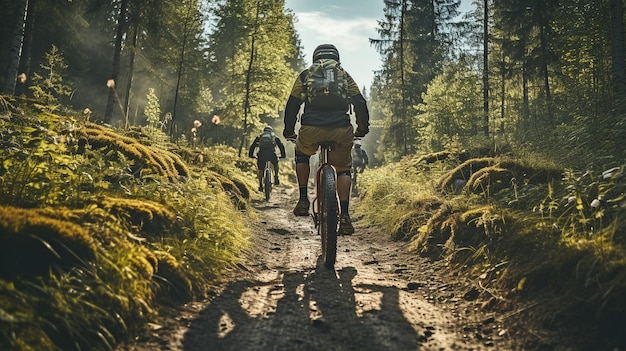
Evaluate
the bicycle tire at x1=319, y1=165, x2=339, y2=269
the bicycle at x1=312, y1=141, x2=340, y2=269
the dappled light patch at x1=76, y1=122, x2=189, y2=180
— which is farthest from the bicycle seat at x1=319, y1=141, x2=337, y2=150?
the dappled light patch at x1=76, y1=122, x2=189, y2=180

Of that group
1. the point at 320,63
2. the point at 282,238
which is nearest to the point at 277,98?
the point at 282,238

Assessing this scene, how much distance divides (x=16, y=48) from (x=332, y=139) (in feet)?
27.4

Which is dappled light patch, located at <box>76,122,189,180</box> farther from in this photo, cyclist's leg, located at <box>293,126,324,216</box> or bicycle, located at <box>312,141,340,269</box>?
bicycle, located at <box>312,141,340,269</box>

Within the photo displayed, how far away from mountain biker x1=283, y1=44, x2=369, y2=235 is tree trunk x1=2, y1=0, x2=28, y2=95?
714 cm

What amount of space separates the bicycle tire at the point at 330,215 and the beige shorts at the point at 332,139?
24 cm

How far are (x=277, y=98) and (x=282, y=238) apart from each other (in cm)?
1907

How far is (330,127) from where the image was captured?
496cm

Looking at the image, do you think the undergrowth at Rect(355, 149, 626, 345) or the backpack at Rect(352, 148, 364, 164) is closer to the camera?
the undergrowth at Rect(355, 149, 626, 345)

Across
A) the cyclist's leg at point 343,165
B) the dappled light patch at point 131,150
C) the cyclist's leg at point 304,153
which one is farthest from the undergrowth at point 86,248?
the cyclist's leg at point 343,165

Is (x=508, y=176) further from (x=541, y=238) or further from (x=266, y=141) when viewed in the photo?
(x=266, y=141)

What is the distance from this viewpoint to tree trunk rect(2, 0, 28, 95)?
A: 28.3 ft

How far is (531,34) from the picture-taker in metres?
25.6

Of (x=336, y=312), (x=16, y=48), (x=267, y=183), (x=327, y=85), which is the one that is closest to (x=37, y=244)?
(x=336, y=312)

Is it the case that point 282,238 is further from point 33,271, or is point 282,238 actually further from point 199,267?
point 33,271
